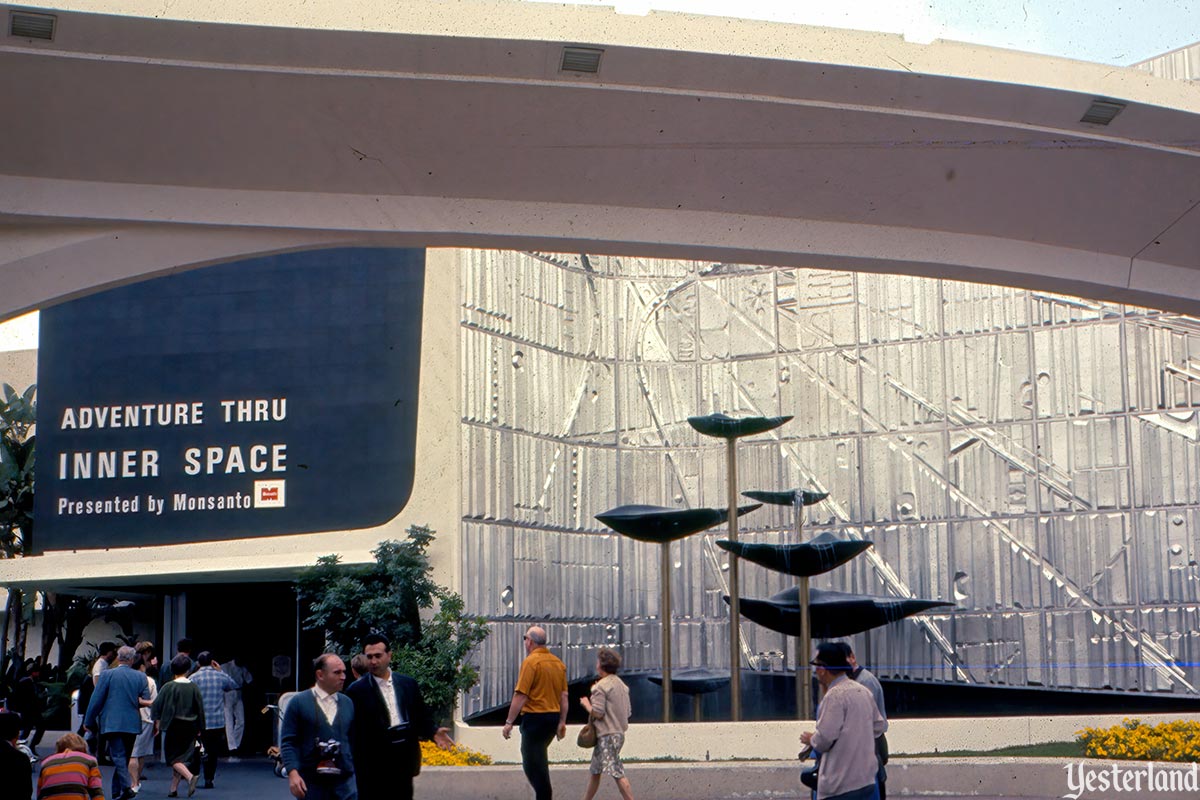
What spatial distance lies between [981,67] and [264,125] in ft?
12.7

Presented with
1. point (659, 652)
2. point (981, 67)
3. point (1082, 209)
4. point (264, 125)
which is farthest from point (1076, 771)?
point (659, 652)

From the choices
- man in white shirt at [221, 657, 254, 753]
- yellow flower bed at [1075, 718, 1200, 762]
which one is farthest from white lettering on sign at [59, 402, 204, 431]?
yellow flower bed at [1075, 718, 1200, 762]

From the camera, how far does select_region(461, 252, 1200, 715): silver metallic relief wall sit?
83.9 feet

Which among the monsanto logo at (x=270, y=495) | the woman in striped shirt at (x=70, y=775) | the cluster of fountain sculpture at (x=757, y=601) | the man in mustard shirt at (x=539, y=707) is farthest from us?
the monsanto logo at (x=270, y=495)

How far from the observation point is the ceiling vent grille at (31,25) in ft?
23.4

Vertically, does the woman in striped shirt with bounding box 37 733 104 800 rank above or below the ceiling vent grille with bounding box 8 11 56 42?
below

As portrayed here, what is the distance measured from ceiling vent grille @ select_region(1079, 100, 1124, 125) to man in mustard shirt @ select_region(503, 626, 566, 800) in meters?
5.75

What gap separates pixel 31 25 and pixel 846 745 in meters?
5.53

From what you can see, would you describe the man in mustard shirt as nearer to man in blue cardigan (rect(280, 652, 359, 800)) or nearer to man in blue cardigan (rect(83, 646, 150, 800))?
man in blue cardigan (rect(280, 652, 359, 800))

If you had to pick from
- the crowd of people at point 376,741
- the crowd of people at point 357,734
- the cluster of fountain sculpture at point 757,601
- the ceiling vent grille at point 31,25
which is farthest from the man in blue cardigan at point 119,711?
the ceiling vent grille at point 31,25

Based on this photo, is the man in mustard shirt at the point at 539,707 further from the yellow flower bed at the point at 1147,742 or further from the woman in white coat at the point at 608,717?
the yellow flower bed at the point at 1147,742

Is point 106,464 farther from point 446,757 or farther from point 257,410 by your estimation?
point 446,757

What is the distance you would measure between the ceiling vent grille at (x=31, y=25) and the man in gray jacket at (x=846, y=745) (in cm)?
501

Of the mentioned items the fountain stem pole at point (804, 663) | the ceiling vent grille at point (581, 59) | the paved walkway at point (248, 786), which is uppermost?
the ceiling vent grille at point (581, 59)
